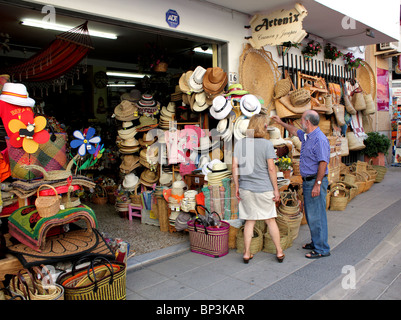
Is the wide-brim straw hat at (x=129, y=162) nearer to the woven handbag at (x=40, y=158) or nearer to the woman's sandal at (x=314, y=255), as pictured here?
the woven handbag at (x=40, y=158)

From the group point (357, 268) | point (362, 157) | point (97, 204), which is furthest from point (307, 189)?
point (362, 157)

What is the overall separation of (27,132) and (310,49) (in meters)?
6.36

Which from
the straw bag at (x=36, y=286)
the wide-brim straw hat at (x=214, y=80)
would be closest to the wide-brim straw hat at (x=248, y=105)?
the wide-brim straw hat at (x=214, y=80)

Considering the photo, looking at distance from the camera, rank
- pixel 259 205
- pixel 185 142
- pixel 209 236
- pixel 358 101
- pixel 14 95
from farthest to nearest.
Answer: pixel 358 101
pixel 185 142
pixel 209 236
pixel 259 205
pixel 14 95

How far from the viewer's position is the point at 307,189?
14.6ft

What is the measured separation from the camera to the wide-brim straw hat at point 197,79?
5577 mm

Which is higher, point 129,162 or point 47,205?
point 129,162

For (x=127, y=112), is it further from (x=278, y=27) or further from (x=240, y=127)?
(x=278, y=27)

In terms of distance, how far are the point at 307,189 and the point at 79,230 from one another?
284cm

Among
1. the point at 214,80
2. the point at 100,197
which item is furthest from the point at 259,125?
the point at 100,197

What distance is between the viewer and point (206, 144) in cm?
571

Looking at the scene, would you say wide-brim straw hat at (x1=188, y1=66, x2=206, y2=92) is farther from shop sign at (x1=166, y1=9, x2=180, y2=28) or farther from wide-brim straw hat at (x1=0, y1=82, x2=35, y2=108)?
wide-brim straw hat at (x1=0, y1=82, x2=35, y2=108)

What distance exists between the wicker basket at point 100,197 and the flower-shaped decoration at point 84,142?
409cm

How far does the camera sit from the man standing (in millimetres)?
4266
